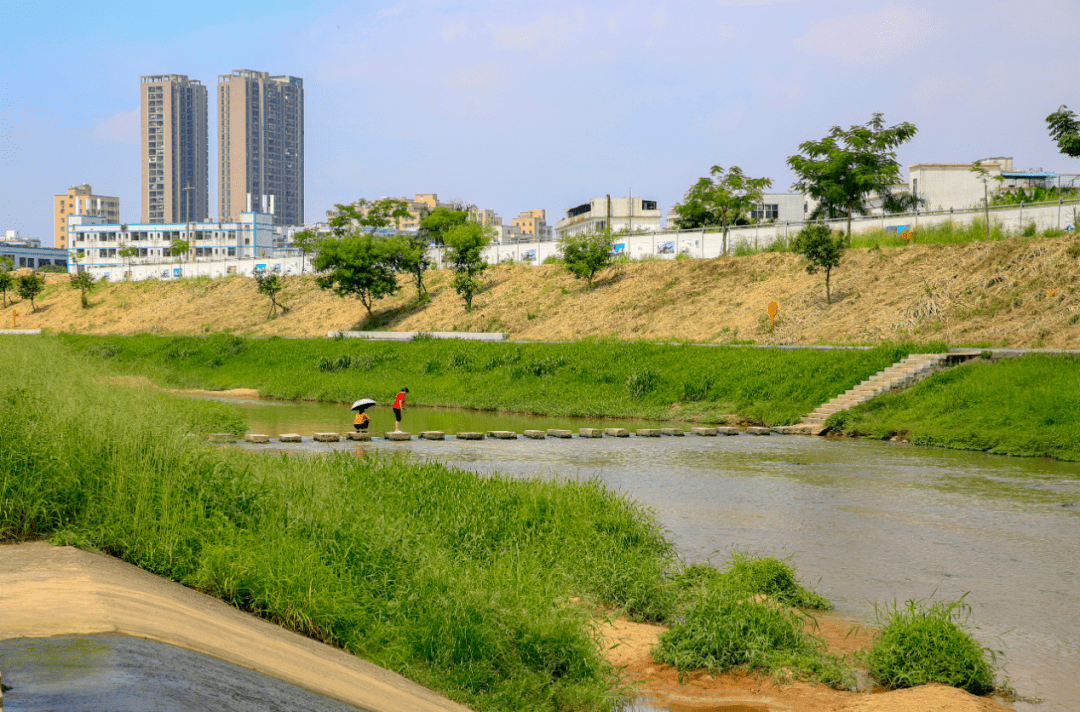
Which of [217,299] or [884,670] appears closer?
[884,670]

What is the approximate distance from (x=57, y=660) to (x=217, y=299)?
74.2 metres

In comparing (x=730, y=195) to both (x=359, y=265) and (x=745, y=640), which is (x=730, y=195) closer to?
(x=359, y=265)

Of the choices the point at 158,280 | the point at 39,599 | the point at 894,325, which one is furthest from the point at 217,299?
the point at 39,599

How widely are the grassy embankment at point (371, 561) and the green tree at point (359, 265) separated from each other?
4654cm

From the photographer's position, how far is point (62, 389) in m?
10.6

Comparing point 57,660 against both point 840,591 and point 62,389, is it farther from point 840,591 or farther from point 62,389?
point 840,591

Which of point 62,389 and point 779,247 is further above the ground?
point 779,247

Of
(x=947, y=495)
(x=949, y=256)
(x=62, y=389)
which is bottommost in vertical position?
(x=947, y=495)

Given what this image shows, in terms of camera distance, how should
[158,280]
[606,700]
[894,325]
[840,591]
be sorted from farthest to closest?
[158,280], [894,325], [840,591], [606,700]

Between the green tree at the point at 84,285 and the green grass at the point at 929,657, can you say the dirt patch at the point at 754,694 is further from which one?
the green tree at the point at 84,285

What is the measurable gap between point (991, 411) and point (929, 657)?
19.1m

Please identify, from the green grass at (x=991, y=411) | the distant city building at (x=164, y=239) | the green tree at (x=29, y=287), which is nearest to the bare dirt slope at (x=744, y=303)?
the green grass at (x=991, y=411)

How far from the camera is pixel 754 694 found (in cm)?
811

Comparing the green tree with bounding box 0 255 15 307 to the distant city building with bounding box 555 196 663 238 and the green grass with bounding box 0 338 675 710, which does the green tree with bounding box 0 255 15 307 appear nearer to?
the distant city building with bounding box 555 196 663 238
